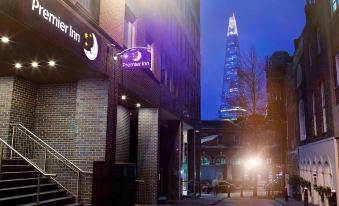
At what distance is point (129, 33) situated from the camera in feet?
52.9

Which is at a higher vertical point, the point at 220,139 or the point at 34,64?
the point at 220,139

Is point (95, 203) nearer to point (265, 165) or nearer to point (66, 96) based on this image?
point (66, 96)

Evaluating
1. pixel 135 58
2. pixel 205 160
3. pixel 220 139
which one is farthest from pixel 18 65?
pixel 220 139

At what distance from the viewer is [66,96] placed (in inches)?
508

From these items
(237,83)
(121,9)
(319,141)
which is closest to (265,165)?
(237,83)

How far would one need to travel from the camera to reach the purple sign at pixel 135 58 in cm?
1346

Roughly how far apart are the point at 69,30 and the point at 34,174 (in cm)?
475

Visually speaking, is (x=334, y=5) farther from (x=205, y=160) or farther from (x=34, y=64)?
(x=205, y=160)

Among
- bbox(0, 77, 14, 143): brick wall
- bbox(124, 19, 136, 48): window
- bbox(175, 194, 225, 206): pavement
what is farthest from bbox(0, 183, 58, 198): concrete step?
bbox(175, 194, 225, 206): pavement

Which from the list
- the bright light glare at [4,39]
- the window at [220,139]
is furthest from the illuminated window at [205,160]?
the bright light glare at [4,39]

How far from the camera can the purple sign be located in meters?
13.5

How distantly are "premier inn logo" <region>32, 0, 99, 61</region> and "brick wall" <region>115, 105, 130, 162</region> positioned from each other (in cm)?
542

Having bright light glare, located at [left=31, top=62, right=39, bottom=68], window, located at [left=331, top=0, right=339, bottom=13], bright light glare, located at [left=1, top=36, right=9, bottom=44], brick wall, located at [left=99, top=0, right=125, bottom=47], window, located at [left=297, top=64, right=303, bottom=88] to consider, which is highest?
window, located at [left=331, top=0, right=339, bottom=13]

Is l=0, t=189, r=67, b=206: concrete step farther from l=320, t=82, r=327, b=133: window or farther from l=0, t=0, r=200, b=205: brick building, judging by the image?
l=320, t=82, r=327, b=133: window
